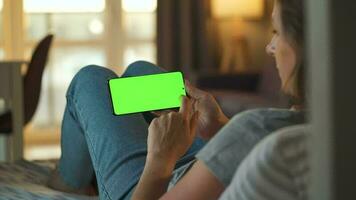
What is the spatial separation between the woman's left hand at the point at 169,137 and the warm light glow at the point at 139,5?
14.6 feet

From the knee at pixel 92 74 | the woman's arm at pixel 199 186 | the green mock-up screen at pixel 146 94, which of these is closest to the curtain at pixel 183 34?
the knee at pixel 92 74

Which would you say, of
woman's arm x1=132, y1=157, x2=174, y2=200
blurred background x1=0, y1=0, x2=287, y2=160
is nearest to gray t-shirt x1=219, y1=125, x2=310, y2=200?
woman's arm x1=132, y1=157, x2=174, y2=200

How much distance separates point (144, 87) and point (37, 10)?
414cm

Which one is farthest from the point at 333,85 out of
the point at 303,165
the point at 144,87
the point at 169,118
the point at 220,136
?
the point at 144,87

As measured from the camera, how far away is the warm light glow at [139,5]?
5492mm

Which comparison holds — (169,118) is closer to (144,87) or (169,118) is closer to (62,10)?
(144,87)

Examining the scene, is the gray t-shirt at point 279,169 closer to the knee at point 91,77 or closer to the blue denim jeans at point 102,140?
the blue denim jeans at point 102,140

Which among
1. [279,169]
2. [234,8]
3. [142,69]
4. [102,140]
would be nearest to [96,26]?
[234,8]

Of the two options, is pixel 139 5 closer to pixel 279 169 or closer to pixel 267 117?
pixel 267 117

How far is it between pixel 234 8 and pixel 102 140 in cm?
416

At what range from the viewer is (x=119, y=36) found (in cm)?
549

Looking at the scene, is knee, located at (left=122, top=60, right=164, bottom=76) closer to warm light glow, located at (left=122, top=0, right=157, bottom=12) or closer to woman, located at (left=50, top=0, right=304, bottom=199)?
woman, located at (left=50, top=0, right=304, bottom=199)

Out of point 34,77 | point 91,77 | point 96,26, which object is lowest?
point 34,77

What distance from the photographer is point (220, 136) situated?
3.00ft
